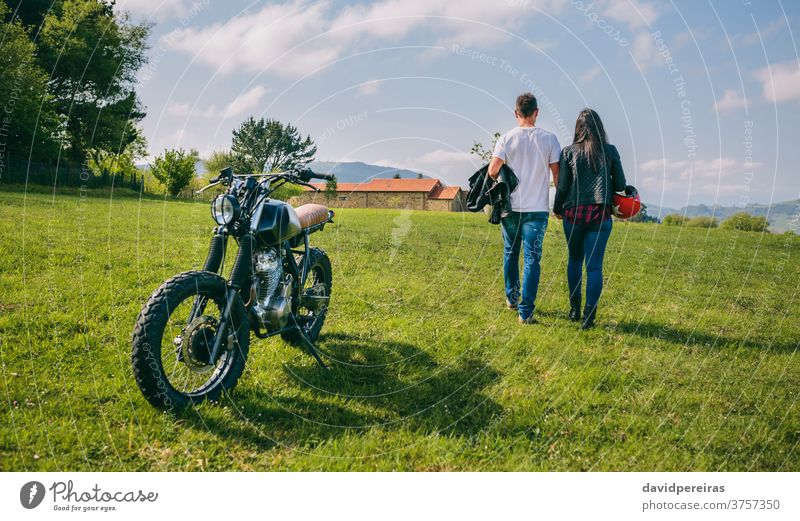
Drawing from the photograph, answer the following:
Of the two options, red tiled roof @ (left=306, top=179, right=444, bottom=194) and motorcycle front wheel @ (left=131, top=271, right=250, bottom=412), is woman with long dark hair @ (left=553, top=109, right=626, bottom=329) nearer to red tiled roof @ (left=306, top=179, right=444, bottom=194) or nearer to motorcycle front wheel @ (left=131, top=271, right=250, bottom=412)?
motorcycle front wheel @ (left=131, top=271, right=250, bottom=412)

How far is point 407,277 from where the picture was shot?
29.8ft

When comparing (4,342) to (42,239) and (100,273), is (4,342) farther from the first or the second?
(42,239)

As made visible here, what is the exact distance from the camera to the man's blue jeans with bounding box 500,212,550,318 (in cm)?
625

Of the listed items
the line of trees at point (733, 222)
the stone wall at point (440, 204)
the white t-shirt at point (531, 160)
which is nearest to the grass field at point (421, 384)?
the white t-shirt at point (531, 160)

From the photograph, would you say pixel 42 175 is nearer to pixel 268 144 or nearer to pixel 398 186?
pixel 268 144

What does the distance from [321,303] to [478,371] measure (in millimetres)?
1886

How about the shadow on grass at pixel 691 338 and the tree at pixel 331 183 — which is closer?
the tree at pixel 331 183

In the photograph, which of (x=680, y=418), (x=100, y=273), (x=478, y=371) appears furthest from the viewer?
(x=100, y=273)

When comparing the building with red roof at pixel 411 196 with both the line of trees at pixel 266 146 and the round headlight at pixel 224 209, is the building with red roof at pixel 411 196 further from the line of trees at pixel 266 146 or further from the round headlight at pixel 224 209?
the round headlight at pixel 224 209

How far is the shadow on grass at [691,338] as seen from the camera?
225 inches

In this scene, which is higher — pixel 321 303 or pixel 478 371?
Result: pixel 321 303

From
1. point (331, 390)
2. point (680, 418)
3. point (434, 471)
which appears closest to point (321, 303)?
point (331, 390)

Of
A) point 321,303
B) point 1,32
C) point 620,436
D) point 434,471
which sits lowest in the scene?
point 434,471

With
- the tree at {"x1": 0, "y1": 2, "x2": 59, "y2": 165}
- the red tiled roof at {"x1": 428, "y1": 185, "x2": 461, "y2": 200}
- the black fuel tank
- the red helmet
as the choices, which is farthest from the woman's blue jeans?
the red tiled roof at {"x1": 428, "y1": 185, "x2": 461, "y2": 200}
